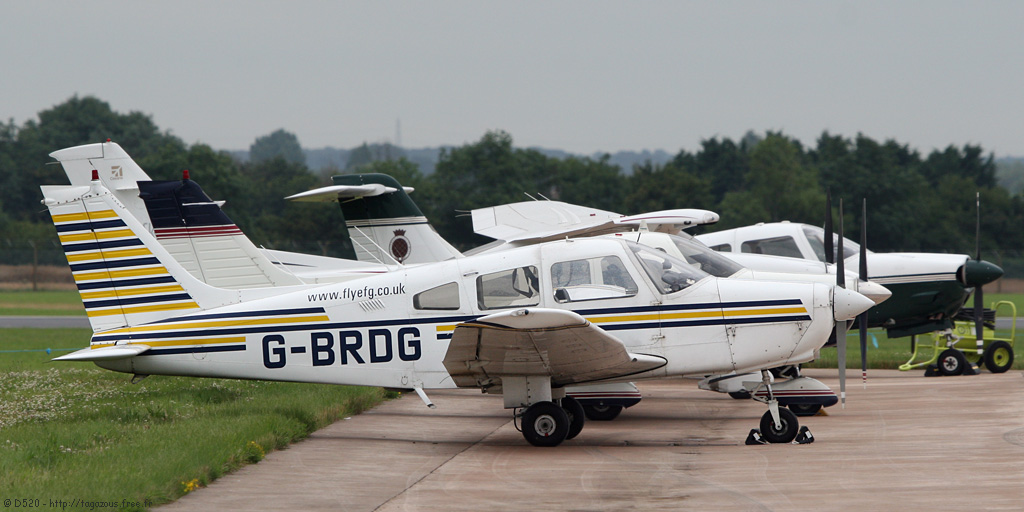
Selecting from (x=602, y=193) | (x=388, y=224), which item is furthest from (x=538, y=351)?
(x=602, y=193)

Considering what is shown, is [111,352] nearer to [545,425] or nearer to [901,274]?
[545,425]

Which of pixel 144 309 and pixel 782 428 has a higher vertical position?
pixel 144 309

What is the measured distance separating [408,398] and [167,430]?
4886 mm

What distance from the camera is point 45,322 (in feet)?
99.6

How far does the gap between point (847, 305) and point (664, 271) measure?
69.7 inches

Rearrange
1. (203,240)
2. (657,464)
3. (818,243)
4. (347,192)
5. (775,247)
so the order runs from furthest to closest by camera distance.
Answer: (347,192), (818,243), (775,247), (203,240), (657,464)

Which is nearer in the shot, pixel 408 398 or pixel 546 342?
pixel 546 342

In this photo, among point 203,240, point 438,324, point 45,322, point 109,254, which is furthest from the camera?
point 45,322

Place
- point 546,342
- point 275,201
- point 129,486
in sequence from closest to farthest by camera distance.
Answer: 1. point 129,486
2. point 546,342
3. point 275,201

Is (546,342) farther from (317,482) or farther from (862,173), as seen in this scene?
(862,173)

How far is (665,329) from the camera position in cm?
987

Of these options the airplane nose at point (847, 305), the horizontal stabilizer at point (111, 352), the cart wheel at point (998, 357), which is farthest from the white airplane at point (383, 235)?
the cart wheel at point (998, 357)

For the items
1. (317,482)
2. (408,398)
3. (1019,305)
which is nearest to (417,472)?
(317,482)

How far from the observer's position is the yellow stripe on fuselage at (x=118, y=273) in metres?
10.8
